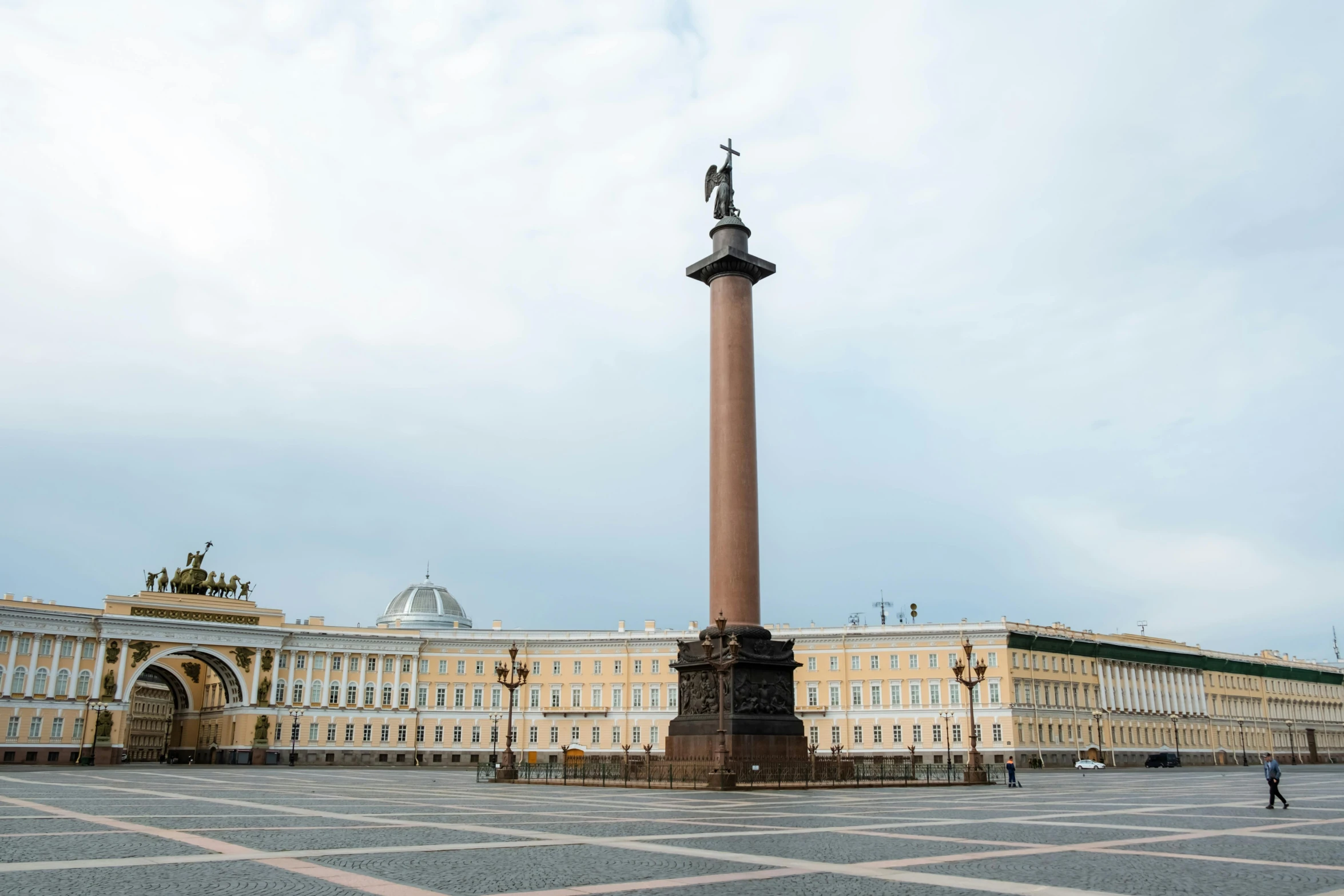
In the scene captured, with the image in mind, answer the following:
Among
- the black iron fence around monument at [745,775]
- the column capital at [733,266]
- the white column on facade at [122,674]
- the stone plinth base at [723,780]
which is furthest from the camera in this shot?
the white column on facade at [122,674]

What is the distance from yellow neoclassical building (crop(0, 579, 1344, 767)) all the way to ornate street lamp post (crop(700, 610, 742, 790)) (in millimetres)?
54834

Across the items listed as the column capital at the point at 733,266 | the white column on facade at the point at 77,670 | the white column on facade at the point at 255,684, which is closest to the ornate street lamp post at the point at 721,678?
the column capital at the point at 733,266

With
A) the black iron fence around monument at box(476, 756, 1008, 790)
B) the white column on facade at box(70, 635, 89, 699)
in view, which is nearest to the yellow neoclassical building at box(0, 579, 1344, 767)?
the white column on facade at box(70, 635, 89, 699)

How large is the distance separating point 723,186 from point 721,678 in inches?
827

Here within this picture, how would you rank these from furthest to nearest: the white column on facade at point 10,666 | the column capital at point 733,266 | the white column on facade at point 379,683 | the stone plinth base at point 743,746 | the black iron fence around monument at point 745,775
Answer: the white column on facade at point 379,683 < the white column on facade at point 10,666 < the column capital at point 733,266 < the stone plinth base at point 743,746 < the black iron fence around monument at point 745,775

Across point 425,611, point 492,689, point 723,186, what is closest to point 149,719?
point 425,611

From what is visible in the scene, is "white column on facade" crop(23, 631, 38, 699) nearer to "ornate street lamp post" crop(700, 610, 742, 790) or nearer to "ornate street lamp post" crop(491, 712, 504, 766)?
"ornate street lamp post" crop(491, 712, 504, 766)

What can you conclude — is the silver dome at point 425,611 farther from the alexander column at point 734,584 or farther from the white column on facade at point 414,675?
the alexander column at point 734,584

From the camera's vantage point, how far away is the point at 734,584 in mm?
36875

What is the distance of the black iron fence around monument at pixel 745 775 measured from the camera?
1328 inches

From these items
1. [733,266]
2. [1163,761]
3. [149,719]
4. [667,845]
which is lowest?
[1163,761]

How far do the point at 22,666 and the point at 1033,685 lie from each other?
8075 centimetres

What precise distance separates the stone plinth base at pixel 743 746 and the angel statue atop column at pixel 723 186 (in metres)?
20.1

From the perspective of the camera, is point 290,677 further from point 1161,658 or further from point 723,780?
point 1161,658
